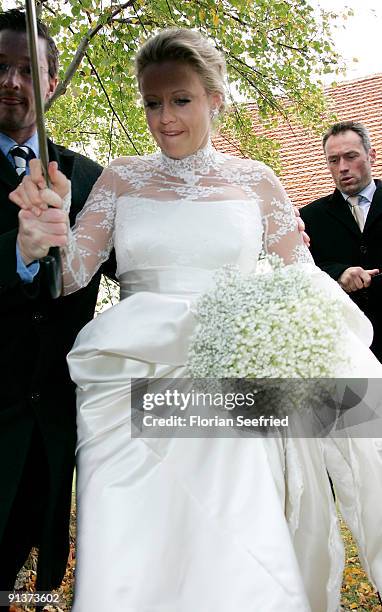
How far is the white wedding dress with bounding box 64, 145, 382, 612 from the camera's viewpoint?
2.38 metres

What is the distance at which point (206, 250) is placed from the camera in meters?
2.96

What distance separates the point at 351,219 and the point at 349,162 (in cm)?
47

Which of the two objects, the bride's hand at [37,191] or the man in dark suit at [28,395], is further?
the man in dark suit at [28,395]

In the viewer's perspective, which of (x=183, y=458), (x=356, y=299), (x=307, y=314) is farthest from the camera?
(x=356, y=299)

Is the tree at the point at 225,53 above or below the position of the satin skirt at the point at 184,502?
above

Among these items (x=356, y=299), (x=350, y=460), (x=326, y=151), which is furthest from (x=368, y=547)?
(x=326, y=151)

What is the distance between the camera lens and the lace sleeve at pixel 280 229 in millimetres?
3172

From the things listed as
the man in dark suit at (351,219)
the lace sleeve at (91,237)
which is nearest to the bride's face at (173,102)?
the lace sleeve at (91,237)

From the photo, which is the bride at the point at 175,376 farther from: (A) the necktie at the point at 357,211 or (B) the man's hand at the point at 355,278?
(A) the necktie at the point at 357,211

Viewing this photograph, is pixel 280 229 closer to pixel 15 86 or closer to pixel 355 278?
pixel 15 86

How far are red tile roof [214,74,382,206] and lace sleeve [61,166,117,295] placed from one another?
835cm

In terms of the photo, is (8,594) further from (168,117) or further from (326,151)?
(326,151)

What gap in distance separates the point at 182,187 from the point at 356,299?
2.16 metres

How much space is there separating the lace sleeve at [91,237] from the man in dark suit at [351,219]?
2.14 m
